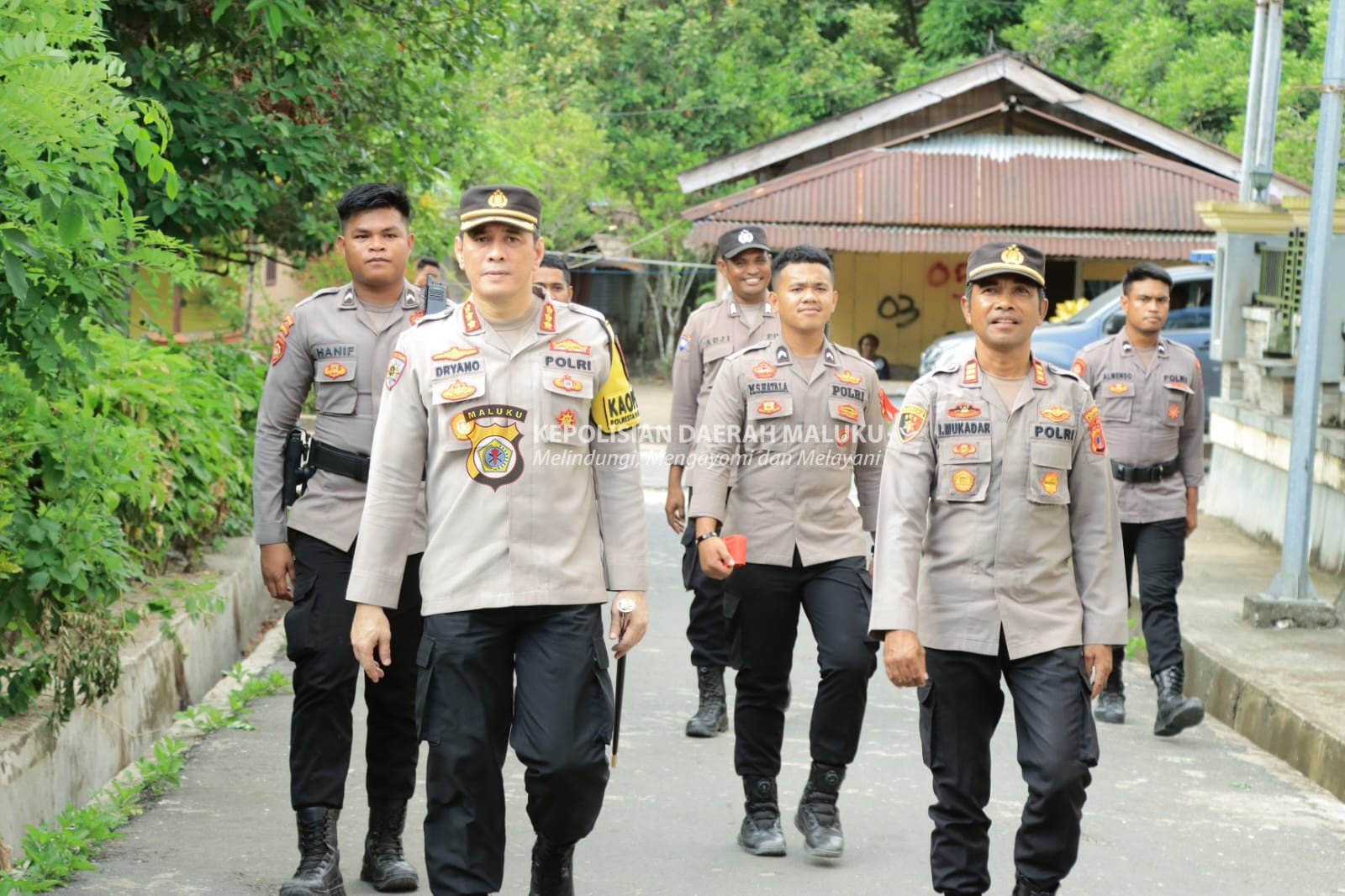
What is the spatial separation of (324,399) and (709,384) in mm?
2970

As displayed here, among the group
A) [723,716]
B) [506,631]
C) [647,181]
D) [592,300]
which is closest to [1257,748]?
[723,716]

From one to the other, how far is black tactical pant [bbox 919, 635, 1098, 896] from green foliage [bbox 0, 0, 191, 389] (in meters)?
2.63

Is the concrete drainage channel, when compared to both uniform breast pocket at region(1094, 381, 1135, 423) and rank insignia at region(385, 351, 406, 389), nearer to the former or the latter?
rank insignia at region(385, 351, 406, 389)

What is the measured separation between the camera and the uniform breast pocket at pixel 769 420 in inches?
241

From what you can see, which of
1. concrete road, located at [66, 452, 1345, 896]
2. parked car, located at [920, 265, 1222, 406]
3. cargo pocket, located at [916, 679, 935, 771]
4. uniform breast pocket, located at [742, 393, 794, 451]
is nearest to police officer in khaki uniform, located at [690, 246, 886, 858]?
uniform breast pocket, located at [742, 393, 794, 451]

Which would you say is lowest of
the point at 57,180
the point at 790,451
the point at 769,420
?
the point at 790,451

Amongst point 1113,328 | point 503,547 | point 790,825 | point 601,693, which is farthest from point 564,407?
point 1113,328

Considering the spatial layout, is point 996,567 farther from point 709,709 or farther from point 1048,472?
point 709,709

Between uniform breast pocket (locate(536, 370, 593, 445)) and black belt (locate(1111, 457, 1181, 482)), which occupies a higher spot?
uniform breast pocket (locate(536, 370, 593, 445))

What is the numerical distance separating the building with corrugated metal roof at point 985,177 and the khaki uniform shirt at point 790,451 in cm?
1775

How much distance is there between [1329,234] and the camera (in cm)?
973

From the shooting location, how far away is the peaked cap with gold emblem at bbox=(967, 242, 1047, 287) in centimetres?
466

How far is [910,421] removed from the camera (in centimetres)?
481

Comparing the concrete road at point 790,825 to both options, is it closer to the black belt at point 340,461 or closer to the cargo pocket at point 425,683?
the cargo pocket at point 425,683
